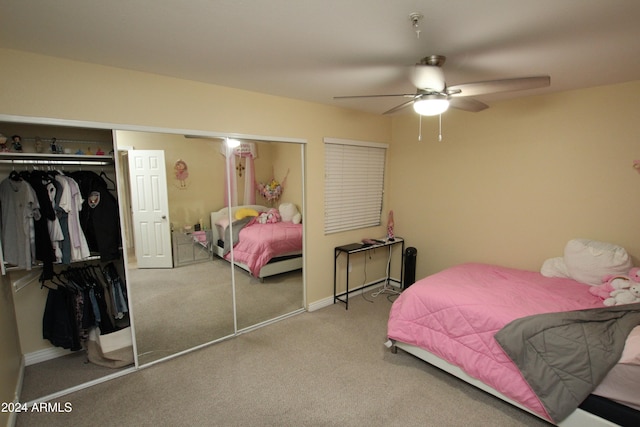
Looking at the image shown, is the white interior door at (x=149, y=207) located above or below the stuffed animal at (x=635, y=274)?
above

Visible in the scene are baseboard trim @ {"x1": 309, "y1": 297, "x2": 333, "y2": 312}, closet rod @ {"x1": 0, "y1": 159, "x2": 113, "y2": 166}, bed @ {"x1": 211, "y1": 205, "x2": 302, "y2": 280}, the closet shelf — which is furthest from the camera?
baseboard trim @ {"x1": 309, "y1": 297, "x2": 333, "y2": 312}

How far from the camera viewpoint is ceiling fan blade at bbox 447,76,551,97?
172 cm

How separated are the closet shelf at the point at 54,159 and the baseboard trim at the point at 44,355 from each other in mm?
1634

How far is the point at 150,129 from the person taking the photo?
7.84 ft

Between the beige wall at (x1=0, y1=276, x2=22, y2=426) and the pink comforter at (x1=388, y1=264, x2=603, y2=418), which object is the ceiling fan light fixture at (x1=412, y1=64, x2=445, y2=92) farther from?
the beige wall at (x1=0, y1=276, x2=22, y2=426)

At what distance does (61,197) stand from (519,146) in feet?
13.9

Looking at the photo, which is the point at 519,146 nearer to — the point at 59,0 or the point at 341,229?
the point at 341,229

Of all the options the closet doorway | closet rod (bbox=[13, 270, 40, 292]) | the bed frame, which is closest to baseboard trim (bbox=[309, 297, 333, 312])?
the bed frame

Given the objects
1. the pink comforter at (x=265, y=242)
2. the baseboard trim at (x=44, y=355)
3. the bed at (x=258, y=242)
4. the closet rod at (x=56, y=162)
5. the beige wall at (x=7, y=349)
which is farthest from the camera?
the pink comforter at (x=265, y=242)

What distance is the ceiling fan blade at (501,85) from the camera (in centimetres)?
172

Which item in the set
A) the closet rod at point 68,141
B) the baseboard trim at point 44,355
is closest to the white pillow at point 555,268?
the closet rod at point 68,141

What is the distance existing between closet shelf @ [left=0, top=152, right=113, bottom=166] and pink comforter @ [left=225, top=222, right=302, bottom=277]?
138 centimetres

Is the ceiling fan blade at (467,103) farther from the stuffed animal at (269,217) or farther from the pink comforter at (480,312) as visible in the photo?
the stuffed animal at (269,217)

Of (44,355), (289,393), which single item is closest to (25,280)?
(44,355)
